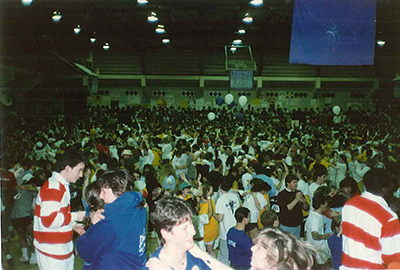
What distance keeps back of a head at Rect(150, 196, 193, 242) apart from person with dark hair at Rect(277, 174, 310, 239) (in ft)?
10.3

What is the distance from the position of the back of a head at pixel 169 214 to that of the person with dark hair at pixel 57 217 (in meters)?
1.41

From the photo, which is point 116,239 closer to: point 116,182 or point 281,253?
point 116,182

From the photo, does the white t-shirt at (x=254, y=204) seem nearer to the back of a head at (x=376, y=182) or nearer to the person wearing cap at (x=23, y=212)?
the back of a head at (x=376, y=182)

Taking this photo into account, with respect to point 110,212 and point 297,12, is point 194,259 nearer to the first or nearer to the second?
point 110,212

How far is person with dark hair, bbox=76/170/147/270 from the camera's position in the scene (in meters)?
2.60

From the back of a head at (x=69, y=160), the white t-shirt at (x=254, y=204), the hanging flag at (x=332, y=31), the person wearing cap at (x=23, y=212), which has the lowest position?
the person wearing cap at (x=23, y=212)

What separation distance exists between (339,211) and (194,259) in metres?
3.04

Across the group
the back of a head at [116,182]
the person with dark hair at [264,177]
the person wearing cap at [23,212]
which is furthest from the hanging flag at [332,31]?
the person wearing cap at [23,212]

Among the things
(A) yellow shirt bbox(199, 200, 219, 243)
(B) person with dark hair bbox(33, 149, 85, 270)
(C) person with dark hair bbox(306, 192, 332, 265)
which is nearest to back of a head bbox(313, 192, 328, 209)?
(C) person with dark hair bbox(306, 192, 332, 265)

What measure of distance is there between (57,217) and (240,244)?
190cm

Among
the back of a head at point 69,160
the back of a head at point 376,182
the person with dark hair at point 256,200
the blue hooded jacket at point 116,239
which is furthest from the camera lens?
the person with dark hair at point 256,200

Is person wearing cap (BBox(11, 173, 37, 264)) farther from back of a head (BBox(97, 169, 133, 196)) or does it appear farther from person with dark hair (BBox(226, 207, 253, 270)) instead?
back of a head (BBox(97, 169, 133, 196))

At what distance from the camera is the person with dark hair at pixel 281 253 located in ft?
6.49

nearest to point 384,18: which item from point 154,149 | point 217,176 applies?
point 154,149
